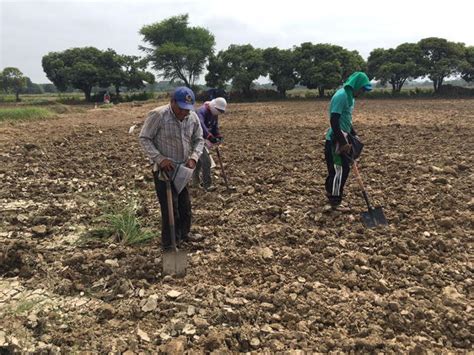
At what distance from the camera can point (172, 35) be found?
181 ft

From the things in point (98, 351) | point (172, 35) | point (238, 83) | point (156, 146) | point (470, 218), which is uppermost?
point (172, 35)

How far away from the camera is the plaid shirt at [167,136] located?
4.09 m

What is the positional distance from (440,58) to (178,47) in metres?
26.6

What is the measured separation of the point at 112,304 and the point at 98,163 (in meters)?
5.98

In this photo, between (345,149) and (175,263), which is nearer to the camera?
(175,263)

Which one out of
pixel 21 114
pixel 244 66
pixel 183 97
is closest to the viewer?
pixel 183 97

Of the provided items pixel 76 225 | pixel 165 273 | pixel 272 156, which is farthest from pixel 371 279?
pixel 272 156

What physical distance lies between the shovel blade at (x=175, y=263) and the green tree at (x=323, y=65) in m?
33.8

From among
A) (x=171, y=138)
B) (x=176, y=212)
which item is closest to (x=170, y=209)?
(x=176, y=212)

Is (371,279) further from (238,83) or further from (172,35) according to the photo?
(172,35)

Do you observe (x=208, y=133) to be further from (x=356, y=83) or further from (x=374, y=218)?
(x=374, y=218)

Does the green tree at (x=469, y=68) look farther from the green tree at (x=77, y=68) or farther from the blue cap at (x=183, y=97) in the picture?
the blue cap at (x=183, y=97)

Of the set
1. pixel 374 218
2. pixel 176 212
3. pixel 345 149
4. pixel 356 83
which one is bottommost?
pixel 374 218

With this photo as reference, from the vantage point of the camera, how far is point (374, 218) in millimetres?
5039
